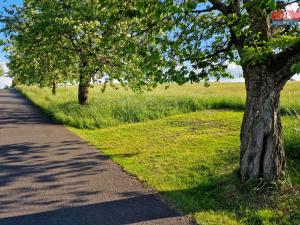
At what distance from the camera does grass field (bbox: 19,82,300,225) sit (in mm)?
6434

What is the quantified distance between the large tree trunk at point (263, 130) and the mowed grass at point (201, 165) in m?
0.35

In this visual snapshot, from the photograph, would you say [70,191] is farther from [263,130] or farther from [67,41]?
[67,41]

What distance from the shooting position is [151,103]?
20.7 m

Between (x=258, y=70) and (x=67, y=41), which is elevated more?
(x=67, y=41)

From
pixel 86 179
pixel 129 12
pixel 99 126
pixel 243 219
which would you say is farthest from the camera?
pixel 99 126

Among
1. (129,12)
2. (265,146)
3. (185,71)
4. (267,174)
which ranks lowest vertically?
(267,174)

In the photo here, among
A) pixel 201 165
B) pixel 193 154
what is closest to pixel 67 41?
pixel 193 154

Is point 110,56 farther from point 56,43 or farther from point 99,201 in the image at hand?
point 99,201

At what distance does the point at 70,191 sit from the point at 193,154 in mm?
3765

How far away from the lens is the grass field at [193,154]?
21.1 ft

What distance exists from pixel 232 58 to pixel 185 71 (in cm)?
104

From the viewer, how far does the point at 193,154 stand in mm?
10180

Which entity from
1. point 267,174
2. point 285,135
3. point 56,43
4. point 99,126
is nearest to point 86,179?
point 267,174

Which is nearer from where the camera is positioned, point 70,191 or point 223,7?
point 70,191
